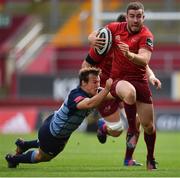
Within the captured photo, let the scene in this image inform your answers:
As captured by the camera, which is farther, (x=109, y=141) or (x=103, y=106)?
(x=109, y=141)

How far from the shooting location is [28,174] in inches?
401

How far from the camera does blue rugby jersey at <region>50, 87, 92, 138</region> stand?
10664mm

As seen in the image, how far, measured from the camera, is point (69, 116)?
1076cm

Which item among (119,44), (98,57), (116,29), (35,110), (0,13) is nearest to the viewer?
(119,44)

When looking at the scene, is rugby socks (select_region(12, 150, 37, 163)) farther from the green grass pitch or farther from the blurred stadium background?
the blurred stadium background

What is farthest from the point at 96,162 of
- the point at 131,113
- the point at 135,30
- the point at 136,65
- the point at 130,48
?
the point at 135,30

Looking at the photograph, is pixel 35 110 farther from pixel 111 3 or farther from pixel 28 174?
pixel 28 174

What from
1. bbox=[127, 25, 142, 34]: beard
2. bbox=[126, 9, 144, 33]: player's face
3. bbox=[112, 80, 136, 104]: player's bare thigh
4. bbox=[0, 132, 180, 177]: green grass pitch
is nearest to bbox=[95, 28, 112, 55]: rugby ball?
bbox=[127, 25, 142, 34]: beard

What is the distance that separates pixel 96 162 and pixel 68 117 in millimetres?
2397

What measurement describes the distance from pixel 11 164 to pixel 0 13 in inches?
732

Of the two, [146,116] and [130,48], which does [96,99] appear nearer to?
[146,116]

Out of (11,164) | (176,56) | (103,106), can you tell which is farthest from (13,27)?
(11,164)

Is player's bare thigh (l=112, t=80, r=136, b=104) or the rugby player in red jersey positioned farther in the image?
the rugby player in red jersey

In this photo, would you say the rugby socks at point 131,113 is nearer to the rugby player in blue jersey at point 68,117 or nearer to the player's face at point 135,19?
the player's face at point 135,19
